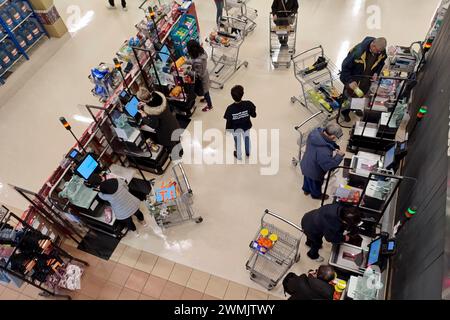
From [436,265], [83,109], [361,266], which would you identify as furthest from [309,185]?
[83,109]

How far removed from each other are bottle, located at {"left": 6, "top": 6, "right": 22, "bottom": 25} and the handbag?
524 centimetres

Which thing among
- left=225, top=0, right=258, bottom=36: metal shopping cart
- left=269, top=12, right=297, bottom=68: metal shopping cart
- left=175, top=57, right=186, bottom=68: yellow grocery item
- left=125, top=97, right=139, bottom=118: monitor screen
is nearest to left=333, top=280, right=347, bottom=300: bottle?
left=125, top=97, right=139, bottom=118: monitor screen

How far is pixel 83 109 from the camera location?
27.4 feet

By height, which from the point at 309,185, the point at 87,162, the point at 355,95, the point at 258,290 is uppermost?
the point at 87,162

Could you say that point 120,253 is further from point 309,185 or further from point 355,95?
point 355,95

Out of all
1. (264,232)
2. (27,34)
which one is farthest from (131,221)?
(27,34)

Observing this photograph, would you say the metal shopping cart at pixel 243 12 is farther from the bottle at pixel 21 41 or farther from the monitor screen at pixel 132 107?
the bottle at pixel 21 41

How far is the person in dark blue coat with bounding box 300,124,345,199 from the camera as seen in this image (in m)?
5.32

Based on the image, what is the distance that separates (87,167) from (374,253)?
4.21 metres

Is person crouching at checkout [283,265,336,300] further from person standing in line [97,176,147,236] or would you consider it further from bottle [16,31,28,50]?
bottle [16,31,28,50]

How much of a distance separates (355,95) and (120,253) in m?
5.02

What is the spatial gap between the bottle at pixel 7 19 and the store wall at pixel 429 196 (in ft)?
30.3
